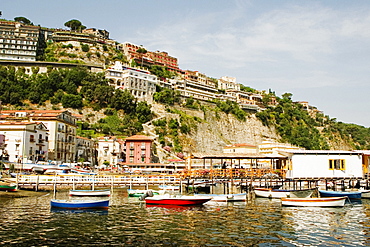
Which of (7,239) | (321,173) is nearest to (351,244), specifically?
(7,239)

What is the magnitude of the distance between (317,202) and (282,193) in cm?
763

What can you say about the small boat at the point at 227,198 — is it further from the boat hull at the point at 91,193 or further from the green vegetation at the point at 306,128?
the green vegetation at the point at 306,128

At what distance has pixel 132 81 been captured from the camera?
121 meters

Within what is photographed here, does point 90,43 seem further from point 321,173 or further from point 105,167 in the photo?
point 321,173

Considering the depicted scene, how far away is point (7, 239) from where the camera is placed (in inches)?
800

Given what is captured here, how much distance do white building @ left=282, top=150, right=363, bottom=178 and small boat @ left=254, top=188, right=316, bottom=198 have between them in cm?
479

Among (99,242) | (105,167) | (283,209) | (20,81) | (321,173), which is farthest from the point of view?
(20,81)

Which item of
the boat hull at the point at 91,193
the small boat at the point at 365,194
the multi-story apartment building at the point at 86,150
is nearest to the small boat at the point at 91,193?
the boat hull at the point at 91,193

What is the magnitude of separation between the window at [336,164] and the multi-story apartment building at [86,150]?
61.1m

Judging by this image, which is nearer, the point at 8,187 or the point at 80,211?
the point at 80,211

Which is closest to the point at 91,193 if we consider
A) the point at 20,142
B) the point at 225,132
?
the point at 20,142

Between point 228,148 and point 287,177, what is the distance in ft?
217

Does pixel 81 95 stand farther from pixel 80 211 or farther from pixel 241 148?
pixel 80 211

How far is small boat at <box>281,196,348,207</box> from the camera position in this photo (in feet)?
114
